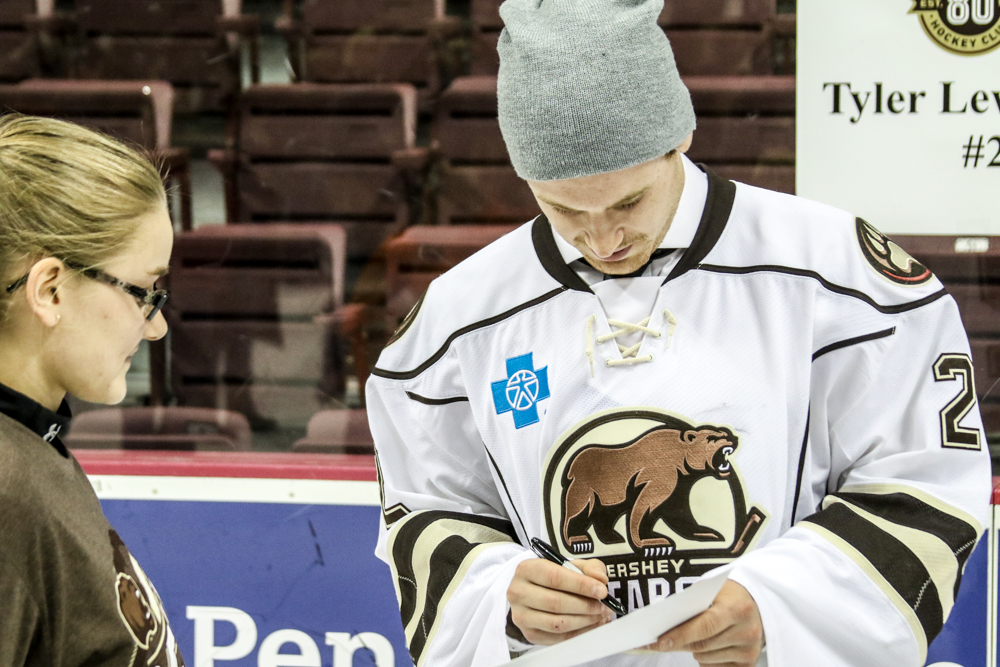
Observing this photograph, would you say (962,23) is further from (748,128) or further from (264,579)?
(264,579)

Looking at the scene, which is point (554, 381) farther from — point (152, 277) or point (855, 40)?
point (855, 40)

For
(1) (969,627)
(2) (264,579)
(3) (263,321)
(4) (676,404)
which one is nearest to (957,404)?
(4) (676,404)

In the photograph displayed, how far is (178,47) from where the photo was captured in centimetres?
241

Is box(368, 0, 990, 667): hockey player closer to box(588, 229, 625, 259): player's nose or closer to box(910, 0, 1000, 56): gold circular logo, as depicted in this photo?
box(588, 229, 625, 259): player's nose

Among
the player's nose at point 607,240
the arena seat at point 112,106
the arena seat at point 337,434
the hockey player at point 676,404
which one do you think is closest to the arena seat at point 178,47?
the arena seat at point 112,106

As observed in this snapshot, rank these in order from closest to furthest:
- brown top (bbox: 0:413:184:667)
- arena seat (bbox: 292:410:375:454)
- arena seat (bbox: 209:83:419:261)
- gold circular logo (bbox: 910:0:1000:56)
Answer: brown top (bbox: 0:413:184:667) < gold circular logo (bbox: 910:0:1000:56) < arena seat (bbox: 292:410:375:454) < arena seat (bbox: 209:83:419:261)

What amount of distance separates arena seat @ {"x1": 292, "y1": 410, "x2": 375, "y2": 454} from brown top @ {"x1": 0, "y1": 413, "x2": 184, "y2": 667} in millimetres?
859

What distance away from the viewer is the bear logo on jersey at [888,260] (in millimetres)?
1067

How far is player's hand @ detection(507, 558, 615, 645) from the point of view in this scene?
38.5 inches

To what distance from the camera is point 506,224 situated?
2049 millimetres

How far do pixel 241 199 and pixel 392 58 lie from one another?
456mm

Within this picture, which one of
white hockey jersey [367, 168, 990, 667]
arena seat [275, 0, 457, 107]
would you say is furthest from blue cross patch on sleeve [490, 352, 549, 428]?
arena seat [275, 0, 457, 107]

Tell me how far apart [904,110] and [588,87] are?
0.82 metres

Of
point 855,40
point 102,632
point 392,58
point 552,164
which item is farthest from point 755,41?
point 102,632
